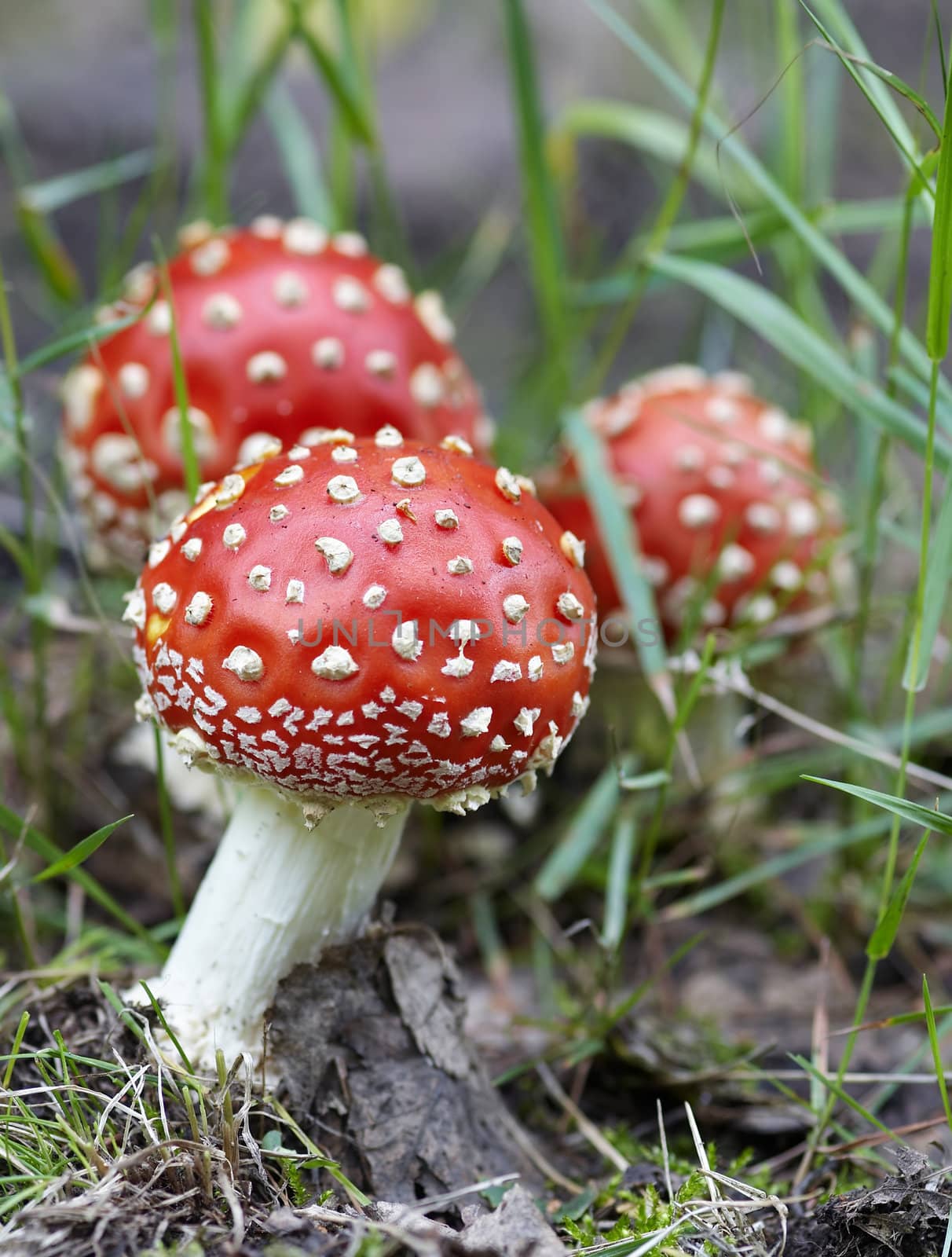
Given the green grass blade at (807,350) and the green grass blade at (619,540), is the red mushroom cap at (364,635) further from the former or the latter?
the green grass blade at (807,350)

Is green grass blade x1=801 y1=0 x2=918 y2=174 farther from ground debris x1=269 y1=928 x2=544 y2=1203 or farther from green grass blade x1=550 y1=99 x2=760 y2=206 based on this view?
ground debris x1=269 y1=928 x2=544 y2=1203

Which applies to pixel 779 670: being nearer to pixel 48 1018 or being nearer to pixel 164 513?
pixel 164 513

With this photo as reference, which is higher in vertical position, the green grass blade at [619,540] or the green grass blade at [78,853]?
the green grass blade at [619,540]

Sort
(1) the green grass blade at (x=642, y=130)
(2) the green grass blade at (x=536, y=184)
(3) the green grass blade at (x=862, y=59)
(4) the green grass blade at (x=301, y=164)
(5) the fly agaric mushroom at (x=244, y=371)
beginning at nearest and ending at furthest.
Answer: (3) the green grass blade at (x=862, y=59)
(5) the fly agaric mushroom at (x=244, y=371)
(2) the green grass blade at (x=536, y=184)
(1) the green grass blade at (x=642, y=130)
(4) the green grass blade at (x=301, y=164)

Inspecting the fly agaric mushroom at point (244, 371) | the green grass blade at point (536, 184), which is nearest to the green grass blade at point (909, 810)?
the fly agaric mushroom at point (244, 371)

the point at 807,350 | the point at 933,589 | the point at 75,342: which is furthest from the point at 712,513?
A: the point at 75,342

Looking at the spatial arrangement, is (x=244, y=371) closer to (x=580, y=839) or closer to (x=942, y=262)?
(x=580, y=839)
